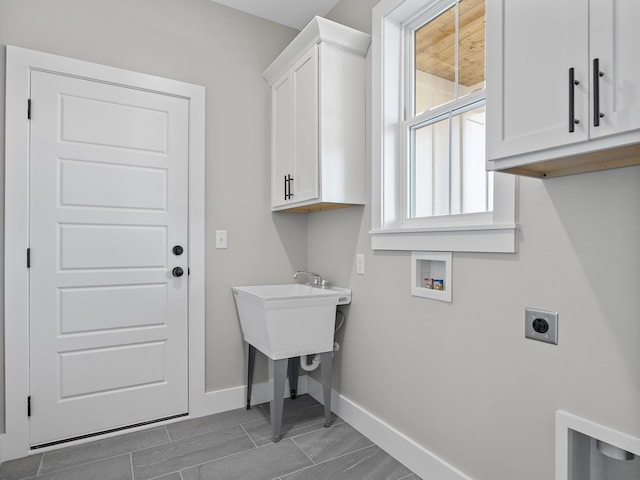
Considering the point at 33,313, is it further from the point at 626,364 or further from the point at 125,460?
the point at 626,364

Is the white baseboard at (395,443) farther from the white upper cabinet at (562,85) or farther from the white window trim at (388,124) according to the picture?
the white upper cabinet at (562,85)

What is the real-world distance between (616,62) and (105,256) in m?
2.39

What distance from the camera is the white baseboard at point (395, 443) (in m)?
1.72

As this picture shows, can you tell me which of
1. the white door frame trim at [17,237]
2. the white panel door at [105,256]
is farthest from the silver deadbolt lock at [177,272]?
the white door frame trim at [17,237]

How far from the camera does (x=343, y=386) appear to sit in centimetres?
243

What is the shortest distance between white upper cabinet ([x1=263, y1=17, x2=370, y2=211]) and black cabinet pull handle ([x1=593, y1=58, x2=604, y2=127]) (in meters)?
1.39

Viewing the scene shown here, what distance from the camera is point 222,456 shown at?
2.00 metres

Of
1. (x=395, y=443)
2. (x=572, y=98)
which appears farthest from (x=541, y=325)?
(x=395, y=443)

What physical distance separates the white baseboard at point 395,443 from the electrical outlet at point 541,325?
28.0 inches

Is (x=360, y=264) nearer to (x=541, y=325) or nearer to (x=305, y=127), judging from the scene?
(x=305, y=127)

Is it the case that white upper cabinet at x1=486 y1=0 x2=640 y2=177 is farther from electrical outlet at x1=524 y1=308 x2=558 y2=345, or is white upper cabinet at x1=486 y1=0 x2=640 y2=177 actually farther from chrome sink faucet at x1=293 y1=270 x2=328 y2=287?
chrome sink faucet at x1=293 y1=270 x2=328 y2=287

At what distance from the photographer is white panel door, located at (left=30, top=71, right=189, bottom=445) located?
81.7 inches

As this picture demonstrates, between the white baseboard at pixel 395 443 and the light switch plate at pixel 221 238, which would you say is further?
the light switch plate at pixel 221 238

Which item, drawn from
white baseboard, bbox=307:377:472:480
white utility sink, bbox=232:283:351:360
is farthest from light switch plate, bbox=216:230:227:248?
white baseboard, bbox=307:377:472:480
